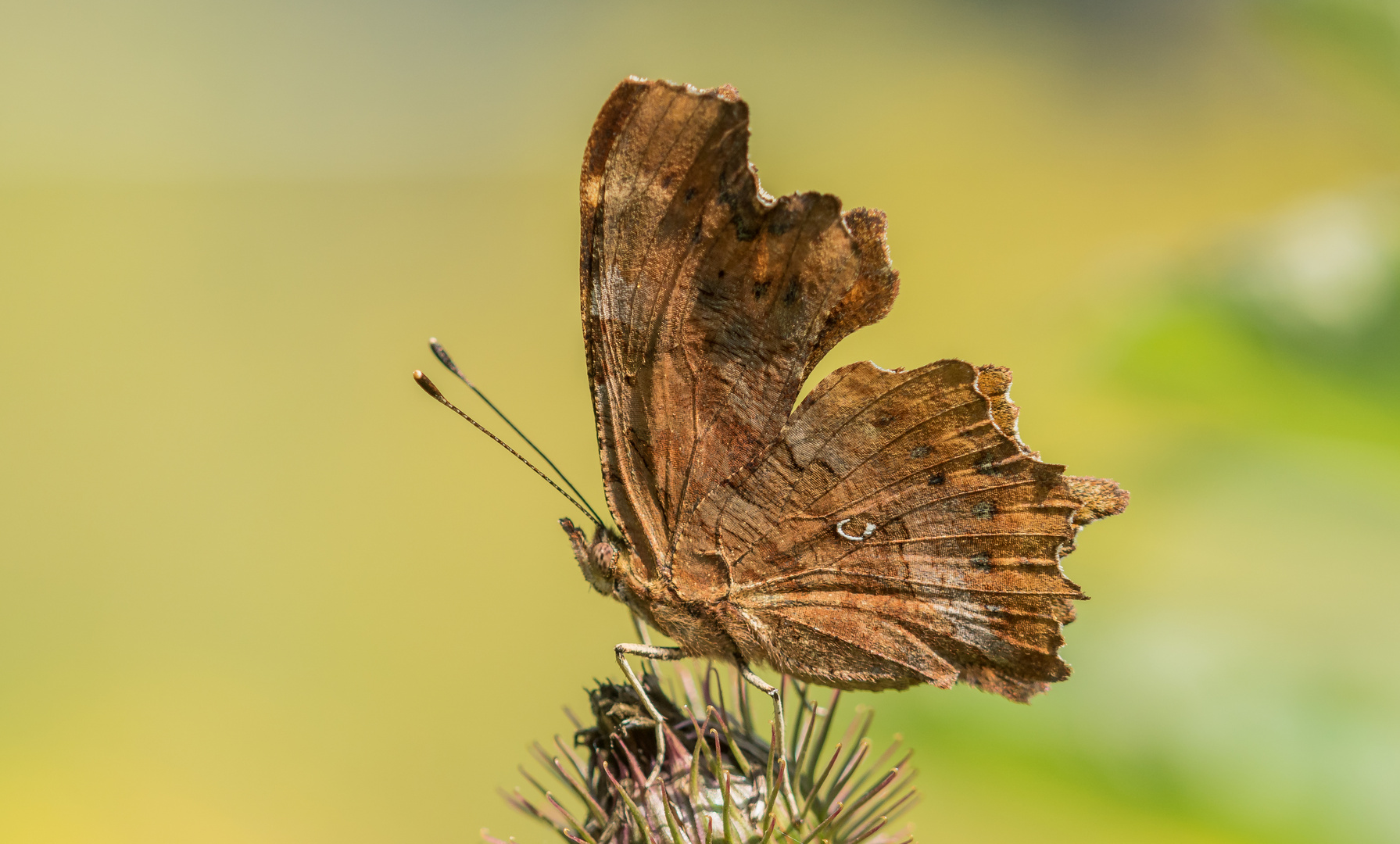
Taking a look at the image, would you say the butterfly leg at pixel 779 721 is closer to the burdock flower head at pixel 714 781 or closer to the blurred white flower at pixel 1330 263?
the burdock flower head at pixel 714 781

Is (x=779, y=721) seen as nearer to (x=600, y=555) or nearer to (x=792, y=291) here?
(x=600, y=555)

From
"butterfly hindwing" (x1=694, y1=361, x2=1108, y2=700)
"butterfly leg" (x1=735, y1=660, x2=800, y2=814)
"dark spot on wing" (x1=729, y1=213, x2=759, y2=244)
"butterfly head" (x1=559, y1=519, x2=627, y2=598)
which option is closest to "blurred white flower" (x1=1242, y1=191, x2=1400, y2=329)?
"butterfly hindwing" (x1=694, y1=361, x2=1108, y2=700)

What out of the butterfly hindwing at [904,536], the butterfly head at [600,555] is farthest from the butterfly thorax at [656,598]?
the butterfly hindwing at [904,536]

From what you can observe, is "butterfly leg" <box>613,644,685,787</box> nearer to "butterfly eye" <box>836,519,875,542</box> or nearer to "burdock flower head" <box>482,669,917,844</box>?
"burdock flower head" <box>482,669,917,844</box>

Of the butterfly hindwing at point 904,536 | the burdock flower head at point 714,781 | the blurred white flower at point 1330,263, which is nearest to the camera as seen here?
the butterfly hindwing at point 904,536

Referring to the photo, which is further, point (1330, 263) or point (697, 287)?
point (1330, 263)

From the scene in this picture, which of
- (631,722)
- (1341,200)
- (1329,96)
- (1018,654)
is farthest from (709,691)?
(1329,96)

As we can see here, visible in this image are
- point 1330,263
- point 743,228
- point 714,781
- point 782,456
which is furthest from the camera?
point 1330,263

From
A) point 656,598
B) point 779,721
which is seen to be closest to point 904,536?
point 779,721
